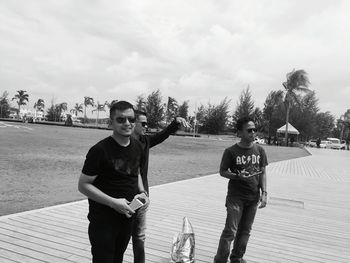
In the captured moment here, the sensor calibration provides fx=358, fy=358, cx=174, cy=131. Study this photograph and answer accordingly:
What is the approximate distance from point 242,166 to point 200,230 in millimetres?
2043

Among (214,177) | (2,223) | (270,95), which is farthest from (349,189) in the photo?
(270,95)

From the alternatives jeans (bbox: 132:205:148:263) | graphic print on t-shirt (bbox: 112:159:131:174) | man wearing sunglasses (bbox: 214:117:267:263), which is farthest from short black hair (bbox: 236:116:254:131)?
graphic print on t-shirt (bbox: 112:159:131:174)

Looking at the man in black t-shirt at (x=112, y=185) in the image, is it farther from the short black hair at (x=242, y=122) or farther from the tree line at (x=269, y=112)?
the tree line at (x=269, y=112)

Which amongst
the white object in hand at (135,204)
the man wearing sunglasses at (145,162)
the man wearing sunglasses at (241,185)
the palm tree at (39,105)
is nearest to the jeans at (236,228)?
the man wearing sunglasses at (241,185)

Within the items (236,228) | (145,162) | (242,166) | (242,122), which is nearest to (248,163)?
(242,166)

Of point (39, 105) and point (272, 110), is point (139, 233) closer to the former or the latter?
point (272, 110)

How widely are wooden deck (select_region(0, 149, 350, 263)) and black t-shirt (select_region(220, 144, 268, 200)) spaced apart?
98cm

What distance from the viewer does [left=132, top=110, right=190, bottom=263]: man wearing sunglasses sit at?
3.41 meters

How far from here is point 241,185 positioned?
12.8 ft

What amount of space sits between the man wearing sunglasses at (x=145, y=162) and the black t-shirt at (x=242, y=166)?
594mm

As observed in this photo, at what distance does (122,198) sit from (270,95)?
54.8m

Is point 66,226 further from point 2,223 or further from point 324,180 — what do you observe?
point 324,180

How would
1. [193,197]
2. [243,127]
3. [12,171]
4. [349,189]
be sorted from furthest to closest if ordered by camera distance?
[349,189], [12,171], [193,197], [243,127]

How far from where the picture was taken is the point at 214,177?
12.0 m
